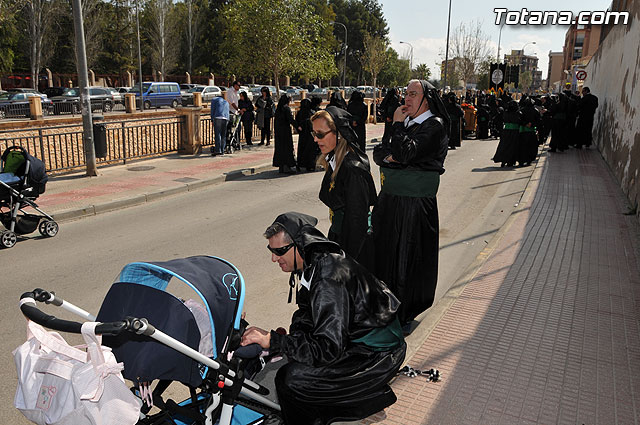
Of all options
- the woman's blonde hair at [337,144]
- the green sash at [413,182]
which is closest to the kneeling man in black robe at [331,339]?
the woman's blonde hair at [337,144]

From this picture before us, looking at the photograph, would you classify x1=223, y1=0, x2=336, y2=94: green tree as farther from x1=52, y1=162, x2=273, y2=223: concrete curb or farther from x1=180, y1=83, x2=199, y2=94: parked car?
x1=52, y1=162, x2=273, y2=223: concrete curb

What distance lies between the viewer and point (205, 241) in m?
8.27

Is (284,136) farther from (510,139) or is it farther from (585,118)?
(585,118)

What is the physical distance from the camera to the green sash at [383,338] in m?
3.17

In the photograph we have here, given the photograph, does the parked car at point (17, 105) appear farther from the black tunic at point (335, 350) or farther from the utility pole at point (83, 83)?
the black tunic at point (335, 350)

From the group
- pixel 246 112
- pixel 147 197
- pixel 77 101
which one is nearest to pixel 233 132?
pixel 246 112

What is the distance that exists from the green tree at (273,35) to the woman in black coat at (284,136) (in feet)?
54.9

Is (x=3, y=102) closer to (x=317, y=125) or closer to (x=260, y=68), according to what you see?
(x=260, y=68)

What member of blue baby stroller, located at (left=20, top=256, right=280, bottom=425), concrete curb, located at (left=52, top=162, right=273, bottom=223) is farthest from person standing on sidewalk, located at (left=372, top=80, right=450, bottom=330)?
concrete curb, located at (left=52, top=162, right=273, bottom=223)

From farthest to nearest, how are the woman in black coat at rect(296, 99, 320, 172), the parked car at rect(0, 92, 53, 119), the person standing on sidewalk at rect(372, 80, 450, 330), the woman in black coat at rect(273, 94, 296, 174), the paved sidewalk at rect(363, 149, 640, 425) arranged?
the parked car at rect(0, 92, 53, 119)
the woman in black coat at rect(296, 99, 320, 172)
the woman in black coat at rect(273, 94, 296, 174)
the person standing on sidewalk at rect(372, 80, 450, 330)
the paved sidewalk at rect(363, 149, 640, 425)

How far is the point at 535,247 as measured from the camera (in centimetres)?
790

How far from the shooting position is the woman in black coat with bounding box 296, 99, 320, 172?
47.6 ft

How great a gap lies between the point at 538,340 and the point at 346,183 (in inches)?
96.0

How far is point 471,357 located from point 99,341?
3332 millimetres
